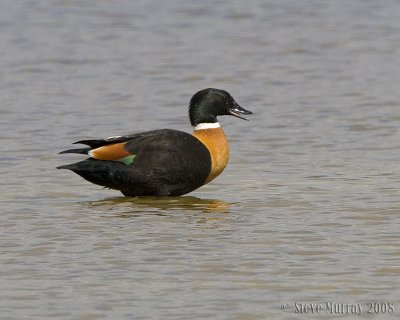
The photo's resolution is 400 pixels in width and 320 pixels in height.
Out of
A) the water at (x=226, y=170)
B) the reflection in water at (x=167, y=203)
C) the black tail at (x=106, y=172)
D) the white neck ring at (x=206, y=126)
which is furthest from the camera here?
the white neck ring at (x=206, y=126)

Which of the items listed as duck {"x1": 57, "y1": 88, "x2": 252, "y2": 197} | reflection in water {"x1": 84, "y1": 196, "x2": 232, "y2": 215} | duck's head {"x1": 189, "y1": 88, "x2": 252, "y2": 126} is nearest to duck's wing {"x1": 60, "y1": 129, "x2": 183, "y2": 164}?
duck {"x1": 57, "y1": 88, "x2": 252, "y2": 197}

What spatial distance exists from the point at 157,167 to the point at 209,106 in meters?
0.90

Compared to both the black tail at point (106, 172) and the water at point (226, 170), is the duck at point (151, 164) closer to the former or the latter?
the black tail at point (106, 172)

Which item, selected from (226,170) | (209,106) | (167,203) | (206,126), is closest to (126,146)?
(167,203)

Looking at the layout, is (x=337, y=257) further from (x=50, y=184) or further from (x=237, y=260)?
(x=50, y=184)

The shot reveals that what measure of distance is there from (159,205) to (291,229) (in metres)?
1.62

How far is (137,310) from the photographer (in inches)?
305

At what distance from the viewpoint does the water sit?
8.23 meters

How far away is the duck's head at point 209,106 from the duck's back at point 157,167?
1.71 feet

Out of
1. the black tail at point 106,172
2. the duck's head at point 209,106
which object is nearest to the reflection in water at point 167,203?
the black tail at point 106,172

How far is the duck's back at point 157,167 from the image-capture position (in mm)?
11250

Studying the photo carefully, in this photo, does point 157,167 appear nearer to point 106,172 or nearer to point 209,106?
point 106,172

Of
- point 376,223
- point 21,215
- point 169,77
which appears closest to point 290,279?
point 376,223

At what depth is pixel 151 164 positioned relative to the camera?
1130 centimetres
